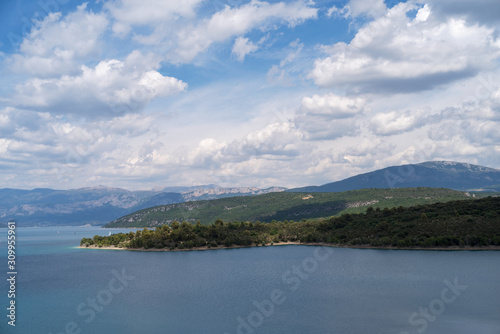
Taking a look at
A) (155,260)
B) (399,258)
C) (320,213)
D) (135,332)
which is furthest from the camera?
(320,213)

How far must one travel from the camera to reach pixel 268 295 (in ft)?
166

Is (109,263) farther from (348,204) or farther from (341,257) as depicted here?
(348,204)

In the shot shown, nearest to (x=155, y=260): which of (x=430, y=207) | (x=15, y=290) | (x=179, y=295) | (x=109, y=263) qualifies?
(x=109, y=263)

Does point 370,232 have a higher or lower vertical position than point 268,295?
higher

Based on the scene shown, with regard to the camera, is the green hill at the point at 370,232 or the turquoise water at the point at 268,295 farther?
the green hill at the point at 370,232

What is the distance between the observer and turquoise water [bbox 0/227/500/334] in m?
37.8

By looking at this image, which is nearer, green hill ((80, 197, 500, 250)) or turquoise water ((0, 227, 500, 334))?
turquoise water ((0, 227, 500, 334))

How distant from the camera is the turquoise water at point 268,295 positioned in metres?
37.8

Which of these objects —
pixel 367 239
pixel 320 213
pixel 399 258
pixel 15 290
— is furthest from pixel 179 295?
pixel 320 213

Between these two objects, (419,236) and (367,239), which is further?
(367,239)

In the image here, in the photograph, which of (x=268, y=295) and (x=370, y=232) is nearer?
(x=268, y=295)

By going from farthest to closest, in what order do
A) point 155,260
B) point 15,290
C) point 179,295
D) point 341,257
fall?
point 155,260
point 341,257
point 15,290
point 179,295

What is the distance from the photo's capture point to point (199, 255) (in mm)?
96875

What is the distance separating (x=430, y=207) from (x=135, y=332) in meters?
102
